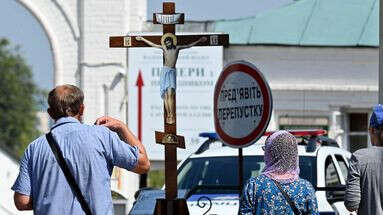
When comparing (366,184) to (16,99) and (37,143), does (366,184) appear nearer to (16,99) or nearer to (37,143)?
(37,143)

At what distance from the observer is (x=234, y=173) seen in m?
14.0

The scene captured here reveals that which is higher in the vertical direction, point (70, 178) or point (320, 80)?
point (320, 80)

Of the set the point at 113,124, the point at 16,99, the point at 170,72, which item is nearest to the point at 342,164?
the point at 170,72

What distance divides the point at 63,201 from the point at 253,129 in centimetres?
439

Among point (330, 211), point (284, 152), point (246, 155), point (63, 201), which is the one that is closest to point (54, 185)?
point (63, 201)

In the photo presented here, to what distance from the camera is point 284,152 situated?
8258 millimetres

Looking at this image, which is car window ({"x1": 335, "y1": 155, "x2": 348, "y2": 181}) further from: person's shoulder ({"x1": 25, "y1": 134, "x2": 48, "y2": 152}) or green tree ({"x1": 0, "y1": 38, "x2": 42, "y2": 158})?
green tree ({"x1": 0, "y1": 38, "x2": 42, "y2": 158})

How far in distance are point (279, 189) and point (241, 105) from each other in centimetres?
405

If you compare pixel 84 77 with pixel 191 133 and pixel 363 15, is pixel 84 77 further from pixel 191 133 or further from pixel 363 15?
pixel 363 15

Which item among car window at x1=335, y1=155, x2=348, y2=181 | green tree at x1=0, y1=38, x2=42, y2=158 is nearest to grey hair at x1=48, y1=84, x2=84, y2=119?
car window at x1=335, y1=155, x2=348, y2=181

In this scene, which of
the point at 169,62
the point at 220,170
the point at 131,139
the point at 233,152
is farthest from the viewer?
the point at 233,152

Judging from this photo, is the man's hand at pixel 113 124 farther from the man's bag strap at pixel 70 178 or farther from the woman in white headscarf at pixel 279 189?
the woman in white headscarf at pixel 279 189

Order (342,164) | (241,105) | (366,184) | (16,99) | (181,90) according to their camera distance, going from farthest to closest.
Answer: (16,99), (181,90), (342,164), (241,105), (366,184)

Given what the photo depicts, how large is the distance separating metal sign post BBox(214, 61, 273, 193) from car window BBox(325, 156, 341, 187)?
5.89ft
